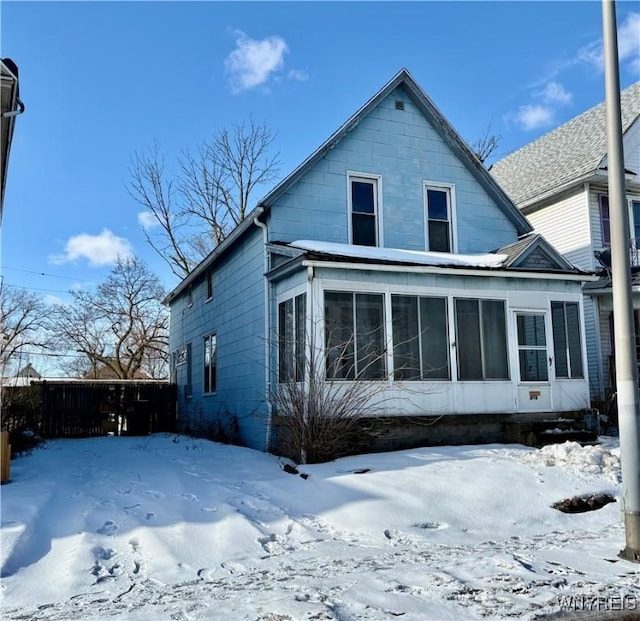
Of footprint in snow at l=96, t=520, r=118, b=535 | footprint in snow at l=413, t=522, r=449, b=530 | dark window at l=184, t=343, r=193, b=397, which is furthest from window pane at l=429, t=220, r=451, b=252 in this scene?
footprint in snow at l=96, t=520, r=118, b=535

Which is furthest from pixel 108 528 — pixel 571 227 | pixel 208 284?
pixel 571 227

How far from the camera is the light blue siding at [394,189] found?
42.9 feet

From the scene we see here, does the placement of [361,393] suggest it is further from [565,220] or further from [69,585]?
[565,220]

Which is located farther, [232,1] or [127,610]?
[232,1]

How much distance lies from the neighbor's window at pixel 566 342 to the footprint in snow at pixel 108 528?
9.48 metres

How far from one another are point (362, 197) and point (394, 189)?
31.3 inches

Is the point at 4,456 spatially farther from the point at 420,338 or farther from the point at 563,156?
the point at 563,156

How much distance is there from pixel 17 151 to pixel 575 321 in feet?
39.1

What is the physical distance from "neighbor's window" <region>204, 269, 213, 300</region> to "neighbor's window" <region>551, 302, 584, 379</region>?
9417 mm

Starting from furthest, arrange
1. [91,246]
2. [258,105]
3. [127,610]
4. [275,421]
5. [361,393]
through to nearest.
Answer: [91,246], [258,105], [275,421], [361,393], [127,610]

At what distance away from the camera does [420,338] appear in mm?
11492

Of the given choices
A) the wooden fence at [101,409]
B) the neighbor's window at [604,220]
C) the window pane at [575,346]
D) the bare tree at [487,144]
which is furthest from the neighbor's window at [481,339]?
the bare tree at [487,144]

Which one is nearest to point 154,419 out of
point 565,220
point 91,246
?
point 565,220

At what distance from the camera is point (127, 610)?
13.9 ft
